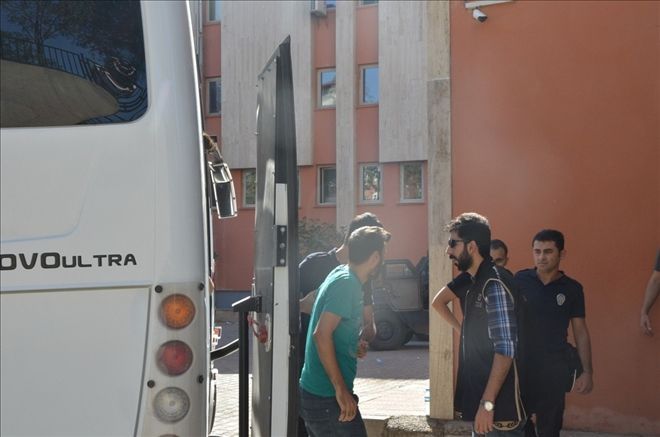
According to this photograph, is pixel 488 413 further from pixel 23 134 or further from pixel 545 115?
pixel 545 115

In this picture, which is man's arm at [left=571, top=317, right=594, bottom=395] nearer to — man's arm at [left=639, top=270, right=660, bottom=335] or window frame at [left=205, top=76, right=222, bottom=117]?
man's arm at [left=639, top=270, right=660, bottom=335]

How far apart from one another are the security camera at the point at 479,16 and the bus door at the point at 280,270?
14.5 ft

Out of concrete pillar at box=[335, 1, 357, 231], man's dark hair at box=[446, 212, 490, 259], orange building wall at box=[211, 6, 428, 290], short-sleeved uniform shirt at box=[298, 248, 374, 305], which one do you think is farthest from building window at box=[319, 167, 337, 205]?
man's dark hair at box=[446, 212, 490, 259]

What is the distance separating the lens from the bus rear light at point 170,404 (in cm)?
352

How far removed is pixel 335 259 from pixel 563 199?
2.22 m

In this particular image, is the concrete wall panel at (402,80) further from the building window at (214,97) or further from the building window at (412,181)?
the building window at (214,97)

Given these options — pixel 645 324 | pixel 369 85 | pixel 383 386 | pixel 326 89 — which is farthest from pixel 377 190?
pixel 645 324

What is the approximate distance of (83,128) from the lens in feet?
11.9

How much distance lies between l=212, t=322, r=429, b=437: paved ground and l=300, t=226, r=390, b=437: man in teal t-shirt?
3.70 m

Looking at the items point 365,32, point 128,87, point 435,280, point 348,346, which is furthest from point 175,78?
point 365,32

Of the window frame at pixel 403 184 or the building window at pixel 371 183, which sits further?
the building window at pixel 371 183

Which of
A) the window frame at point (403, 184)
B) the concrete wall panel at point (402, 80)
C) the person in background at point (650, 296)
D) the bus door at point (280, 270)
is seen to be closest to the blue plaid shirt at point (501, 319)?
the bus door at point (280, 270)

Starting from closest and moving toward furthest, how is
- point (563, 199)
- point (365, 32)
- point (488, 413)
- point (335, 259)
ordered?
point (488, 413)
point (335, 259)
point (563, 199)
point (365, 32)

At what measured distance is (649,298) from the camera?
753 cm
